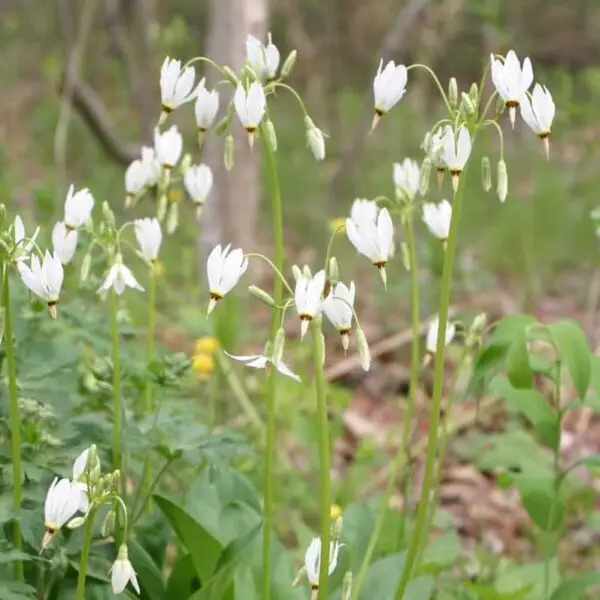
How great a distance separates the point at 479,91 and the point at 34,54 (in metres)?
8.85

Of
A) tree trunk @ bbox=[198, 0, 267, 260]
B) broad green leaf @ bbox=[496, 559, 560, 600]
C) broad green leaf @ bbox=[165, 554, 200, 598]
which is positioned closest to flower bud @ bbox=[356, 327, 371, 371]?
broad green leaf @ bbox=[165, 554, 200, 598]

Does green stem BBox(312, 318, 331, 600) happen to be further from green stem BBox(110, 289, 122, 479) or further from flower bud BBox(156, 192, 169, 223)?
flower bud BBox(156, 192, 169, 223)

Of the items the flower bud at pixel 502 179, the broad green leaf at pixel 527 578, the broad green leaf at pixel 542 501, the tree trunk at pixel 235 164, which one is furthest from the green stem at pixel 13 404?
the tree trunk at pixel 235 164

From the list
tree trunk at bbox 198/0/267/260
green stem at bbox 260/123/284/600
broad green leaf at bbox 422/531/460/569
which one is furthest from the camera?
tree trunk at bbox 198/0/267/260

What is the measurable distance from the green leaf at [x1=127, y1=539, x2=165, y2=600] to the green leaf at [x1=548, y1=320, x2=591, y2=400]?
0.82m

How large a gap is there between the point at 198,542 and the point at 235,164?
7.41ft

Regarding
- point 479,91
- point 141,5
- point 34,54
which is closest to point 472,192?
point 141,5

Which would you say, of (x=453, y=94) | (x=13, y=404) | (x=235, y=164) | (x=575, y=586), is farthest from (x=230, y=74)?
(x=235, y=164)

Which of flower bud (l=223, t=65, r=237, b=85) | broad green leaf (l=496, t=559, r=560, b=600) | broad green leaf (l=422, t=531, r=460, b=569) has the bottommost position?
broad green leaf (l=496, t=559, r=560, b=600)

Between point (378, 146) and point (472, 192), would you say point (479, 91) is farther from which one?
point (378, 146)

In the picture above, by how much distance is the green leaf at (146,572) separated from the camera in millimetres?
1707

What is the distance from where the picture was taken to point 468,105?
51.8 inches

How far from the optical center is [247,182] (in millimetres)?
3852

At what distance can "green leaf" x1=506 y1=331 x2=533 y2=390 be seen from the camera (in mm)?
1544
